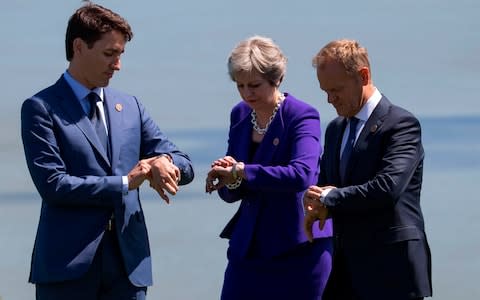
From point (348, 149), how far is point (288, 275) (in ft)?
2.63

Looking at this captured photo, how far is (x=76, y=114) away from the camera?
21.6 ft

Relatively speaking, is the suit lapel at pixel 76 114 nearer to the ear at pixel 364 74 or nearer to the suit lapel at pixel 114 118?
the suit lapel at pixel 114 118

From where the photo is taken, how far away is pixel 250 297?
6.86 meters

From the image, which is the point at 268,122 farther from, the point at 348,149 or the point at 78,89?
the point at 78,89

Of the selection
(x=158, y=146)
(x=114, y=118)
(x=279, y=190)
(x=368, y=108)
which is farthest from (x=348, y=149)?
(x=114, y=118)

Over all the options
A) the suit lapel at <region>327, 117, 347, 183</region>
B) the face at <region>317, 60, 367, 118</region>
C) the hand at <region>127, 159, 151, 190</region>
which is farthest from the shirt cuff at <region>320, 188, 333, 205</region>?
the hand at <region>127, 159, 151, 190</region>

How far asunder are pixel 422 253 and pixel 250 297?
3.14 feet

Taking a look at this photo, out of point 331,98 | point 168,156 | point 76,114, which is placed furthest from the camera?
point 168,156

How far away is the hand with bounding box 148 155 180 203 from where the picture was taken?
6.52 m

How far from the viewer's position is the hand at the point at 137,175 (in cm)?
652

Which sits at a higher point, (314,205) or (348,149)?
(348,149)

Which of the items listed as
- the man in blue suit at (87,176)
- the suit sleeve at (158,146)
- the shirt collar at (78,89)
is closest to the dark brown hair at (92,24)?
the man in blue suit at (87,176)

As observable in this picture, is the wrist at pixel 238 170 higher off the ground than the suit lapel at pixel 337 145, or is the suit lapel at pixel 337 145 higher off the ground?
the suit lapel at pixel 337 145

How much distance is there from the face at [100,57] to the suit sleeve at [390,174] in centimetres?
112
